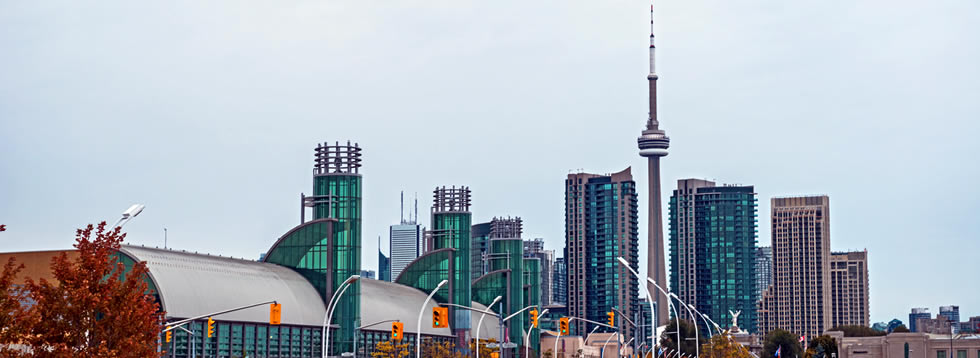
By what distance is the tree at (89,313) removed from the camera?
35531 mm

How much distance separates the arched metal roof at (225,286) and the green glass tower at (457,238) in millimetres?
31028

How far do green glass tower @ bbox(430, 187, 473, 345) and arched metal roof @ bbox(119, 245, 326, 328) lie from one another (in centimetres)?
3103

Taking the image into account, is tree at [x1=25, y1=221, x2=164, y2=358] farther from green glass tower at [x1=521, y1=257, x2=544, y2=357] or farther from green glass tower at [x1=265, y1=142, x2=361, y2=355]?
green glass tower at [x1=521, y1=257, x2=544, y2=357]

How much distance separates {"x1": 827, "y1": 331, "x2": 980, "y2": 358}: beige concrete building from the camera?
17212 cm

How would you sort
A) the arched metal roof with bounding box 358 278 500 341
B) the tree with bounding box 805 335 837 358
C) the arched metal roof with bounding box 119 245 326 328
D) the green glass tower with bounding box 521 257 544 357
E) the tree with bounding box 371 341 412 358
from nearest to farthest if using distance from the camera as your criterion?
1. the arched metal roof with bounding box 119 245 326 328
2. the tree with bounding box 371 341 412 358
3. the arched metal roof with bounding box 358 278 500 341
4. the green glass tower with bounding box 521 257 544 357
5. the tree with bounding box 805 335 837 358

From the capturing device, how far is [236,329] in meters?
99.1

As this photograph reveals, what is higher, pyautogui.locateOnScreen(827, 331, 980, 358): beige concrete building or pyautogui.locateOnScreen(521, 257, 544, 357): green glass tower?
pyautogui.locateOnScreen(521, 257, 544, 357): green glass tower

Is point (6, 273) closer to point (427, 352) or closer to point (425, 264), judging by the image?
point (427, 352)

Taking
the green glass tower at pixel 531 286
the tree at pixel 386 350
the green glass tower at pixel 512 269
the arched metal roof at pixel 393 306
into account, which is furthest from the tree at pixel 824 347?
the tree at pixel 386 350

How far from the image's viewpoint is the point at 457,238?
474 ft

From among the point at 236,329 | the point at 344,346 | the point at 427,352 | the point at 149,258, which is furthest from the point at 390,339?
the point at 149,258

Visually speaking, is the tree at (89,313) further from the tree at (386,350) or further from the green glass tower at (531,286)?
the green glass tower at (531,286)

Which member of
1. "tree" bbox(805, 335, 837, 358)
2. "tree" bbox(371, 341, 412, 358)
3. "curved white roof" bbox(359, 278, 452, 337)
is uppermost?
"curved white roof" bbox(359, 278, 452, 337)

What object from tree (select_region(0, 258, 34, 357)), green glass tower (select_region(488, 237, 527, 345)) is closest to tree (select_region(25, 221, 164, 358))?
tree (select_region(0, 258, 34, 357))
